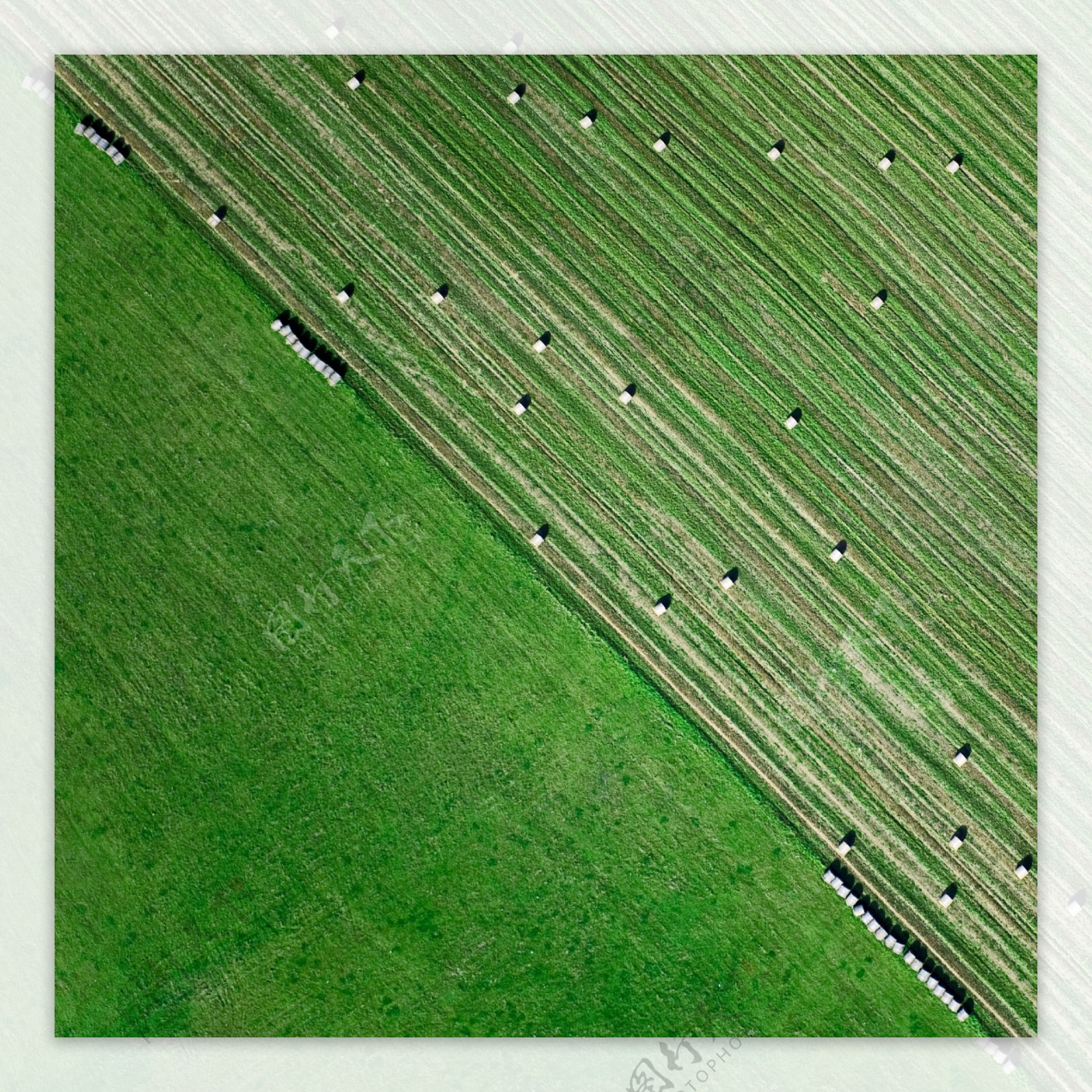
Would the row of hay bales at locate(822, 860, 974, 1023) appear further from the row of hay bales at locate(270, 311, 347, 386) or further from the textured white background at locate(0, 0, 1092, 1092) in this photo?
the row of hay bales at locate(270, 311, 347, 386)

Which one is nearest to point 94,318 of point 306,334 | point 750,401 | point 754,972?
point 306,334

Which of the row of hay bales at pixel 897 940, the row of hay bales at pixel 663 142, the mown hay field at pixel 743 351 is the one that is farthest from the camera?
the row of hay bales at pixel 663 142

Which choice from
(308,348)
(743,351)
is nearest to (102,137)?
(308,348)

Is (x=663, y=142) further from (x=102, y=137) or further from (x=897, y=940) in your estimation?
(x=897, y=940)

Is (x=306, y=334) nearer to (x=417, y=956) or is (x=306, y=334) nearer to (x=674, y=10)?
(x=674, y=10)

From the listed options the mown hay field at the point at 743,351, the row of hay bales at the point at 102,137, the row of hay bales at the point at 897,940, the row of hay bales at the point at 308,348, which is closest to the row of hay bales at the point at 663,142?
the mown hay field at the point at 743,351

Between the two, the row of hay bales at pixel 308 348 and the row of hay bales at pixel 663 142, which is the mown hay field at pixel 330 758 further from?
the row of hay bales at pixel 663 142

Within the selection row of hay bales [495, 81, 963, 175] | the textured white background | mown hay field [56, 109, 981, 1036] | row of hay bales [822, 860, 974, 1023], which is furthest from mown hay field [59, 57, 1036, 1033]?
mown hay field [56, 109, 981, 1036]
